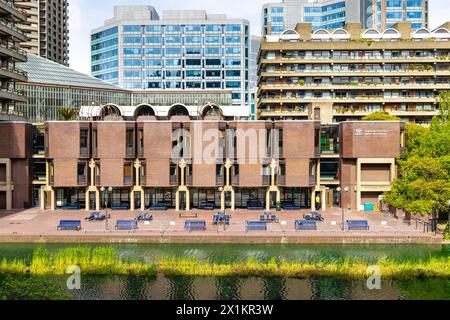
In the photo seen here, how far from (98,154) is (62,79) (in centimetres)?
6085

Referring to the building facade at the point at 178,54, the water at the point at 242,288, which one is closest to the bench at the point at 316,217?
the water at the point at 242,288

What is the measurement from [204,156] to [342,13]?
11721cm

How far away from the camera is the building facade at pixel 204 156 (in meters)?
53.0

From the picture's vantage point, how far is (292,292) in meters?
27.2

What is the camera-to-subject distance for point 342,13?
152 meters

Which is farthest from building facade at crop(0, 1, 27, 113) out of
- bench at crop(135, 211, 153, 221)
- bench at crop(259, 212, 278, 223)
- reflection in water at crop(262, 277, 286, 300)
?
reflection in water at crop(262, 277, 286, 300)

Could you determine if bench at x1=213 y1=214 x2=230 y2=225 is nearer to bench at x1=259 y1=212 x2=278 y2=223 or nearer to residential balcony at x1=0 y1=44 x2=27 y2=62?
bench at x1=259 y1=212 x2=278 y2=223

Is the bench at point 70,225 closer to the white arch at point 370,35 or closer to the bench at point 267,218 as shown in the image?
the bench at point 267,218

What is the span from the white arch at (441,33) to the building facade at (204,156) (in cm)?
4424

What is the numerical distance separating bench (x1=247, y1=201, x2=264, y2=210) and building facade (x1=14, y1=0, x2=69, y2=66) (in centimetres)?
10001

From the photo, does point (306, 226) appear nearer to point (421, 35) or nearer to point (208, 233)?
point (208, 233)

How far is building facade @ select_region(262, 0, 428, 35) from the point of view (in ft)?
443
